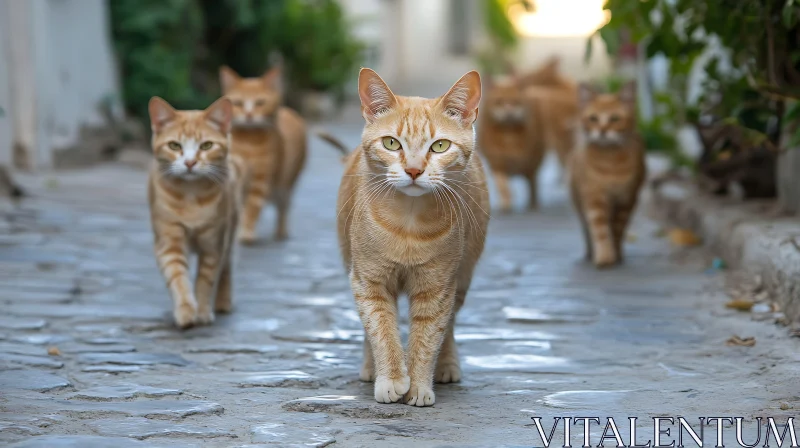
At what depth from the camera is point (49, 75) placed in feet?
35.0

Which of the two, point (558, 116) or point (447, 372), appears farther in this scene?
point (558, 116)

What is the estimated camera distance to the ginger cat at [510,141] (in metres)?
9.59

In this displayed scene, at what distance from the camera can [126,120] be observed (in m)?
12.5

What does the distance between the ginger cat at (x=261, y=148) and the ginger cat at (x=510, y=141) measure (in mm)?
2305

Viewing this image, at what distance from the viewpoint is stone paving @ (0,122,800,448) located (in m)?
3.53

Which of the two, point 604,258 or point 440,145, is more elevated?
point 440,145

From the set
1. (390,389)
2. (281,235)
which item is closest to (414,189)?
(390,389)

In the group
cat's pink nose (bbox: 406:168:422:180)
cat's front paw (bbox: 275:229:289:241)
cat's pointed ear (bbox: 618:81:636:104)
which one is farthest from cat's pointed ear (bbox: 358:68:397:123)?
cat's front paw (bbox: 275:229:289:241)


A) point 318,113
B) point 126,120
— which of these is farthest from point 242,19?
point 318,113

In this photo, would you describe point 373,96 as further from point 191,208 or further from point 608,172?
point 608,172

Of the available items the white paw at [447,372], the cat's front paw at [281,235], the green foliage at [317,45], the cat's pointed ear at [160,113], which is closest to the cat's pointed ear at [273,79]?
the cat's front paw at [281,235]

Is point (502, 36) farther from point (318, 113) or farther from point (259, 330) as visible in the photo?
point (259, 330)

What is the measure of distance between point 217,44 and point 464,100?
1235cm

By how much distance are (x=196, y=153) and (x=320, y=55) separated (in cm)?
1307
